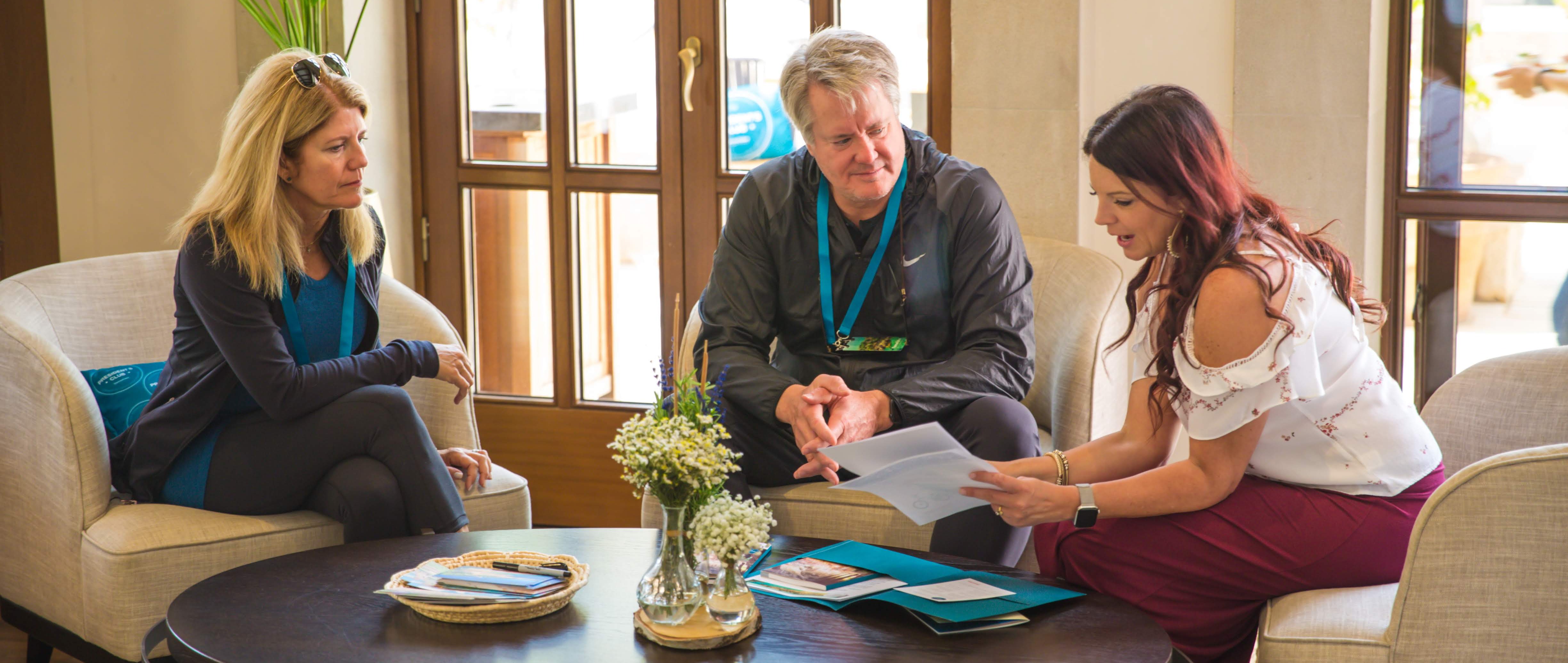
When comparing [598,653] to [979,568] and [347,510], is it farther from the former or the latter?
[347,510]

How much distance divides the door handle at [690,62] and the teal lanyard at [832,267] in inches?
38.0

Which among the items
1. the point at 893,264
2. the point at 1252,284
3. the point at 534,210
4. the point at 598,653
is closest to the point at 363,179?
the point at 534,210

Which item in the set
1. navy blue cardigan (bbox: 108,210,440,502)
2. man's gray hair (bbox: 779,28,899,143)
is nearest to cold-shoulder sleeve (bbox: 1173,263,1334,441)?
man's gray hair (bbox: 779,28,899,143)

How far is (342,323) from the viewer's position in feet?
7.90

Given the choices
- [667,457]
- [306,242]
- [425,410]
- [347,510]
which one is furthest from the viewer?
[425,410]

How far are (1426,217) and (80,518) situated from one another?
283 centimetres

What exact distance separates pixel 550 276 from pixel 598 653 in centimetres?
220

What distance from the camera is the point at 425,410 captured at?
8.86 ft

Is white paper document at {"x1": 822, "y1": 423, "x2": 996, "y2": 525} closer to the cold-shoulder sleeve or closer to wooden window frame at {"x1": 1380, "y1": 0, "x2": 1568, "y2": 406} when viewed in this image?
the cold-shoulder sleeve

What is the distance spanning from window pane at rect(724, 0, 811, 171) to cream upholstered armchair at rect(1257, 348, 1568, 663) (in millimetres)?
2034

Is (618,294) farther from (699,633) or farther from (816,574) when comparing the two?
(699,633)

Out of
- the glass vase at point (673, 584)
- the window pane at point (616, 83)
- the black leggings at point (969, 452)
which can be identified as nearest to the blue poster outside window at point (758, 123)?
the window pane at point (616, 83)

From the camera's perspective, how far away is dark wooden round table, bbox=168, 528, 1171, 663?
59.4 inches

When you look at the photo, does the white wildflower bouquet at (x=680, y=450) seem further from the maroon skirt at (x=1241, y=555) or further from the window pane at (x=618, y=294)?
the window pane at (x=618, y=294)
